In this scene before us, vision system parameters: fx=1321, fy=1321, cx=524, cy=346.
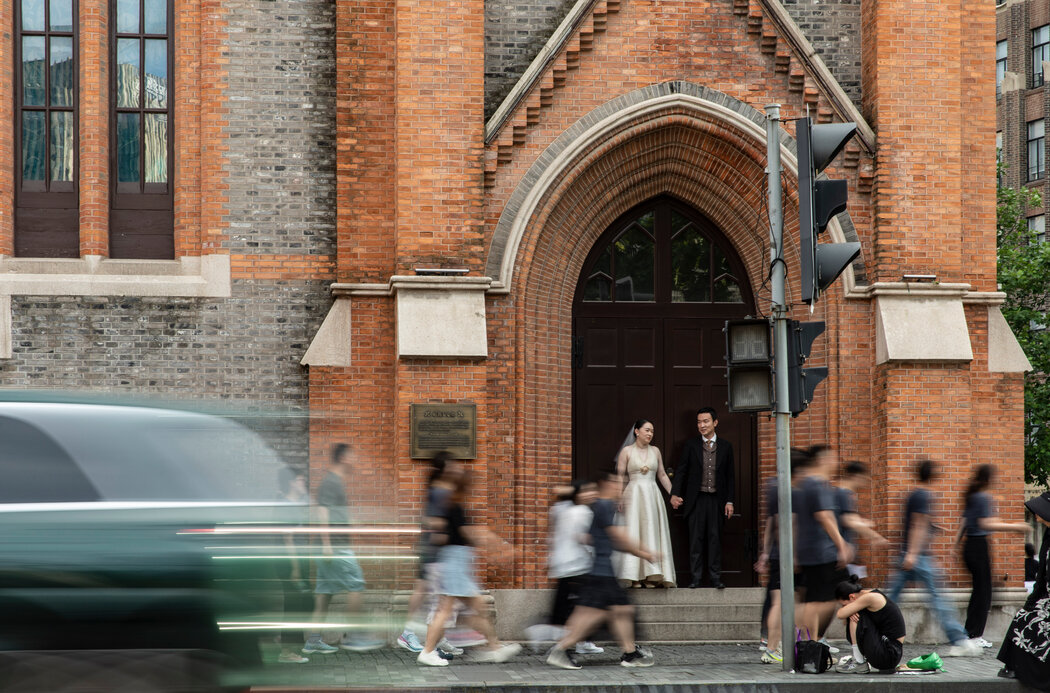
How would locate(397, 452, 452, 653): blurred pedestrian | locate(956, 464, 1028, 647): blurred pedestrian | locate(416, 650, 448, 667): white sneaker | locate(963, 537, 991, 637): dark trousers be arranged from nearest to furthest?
locate(397, 452, 452, 653): blurred pedestrian
locate(416, 650, 448, 667): white sneaker
locate(956, 464, 1028, 647): blurred pedestrian
locate(963, 537, 991, 637): dark trousers

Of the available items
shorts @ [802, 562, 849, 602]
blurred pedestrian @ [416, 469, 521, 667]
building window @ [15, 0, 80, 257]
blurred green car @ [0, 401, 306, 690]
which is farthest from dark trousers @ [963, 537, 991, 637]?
building window @ [15, 0, 80, 257]

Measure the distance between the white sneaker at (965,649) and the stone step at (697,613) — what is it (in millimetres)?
2276

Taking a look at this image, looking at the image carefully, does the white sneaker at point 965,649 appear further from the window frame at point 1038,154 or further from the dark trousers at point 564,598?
the window frame at point 1038,154

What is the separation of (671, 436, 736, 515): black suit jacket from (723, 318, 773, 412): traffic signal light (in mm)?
3350

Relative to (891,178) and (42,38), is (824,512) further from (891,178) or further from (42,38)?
(42,38)

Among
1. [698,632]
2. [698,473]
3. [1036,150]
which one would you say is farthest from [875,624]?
[1036,150]

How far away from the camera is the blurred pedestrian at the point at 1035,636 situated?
9.90 meters

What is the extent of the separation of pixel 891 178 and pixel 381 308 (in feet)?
18.2

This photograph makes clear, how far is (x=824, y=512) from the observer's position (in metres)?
10.9

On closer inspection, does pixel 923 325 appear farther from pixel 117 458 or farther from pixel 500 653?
pixel 117 458

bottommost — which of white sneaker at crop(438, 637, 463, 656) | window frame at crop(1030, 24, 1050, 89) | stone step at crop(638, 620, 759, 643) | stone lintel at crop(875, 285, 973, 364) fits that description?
stone step at crop(638, 620, 759, 643)

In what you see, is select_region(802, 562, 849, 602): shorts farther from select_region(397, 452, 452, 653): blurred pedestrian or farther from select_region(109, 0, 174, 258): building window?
select_region(109, 0, 174, 258): building window

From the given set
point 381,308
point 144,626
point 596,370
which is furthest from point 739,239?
point 144,626

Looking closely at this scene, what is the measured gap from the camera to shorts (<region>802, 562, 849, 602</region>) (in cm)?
1101
